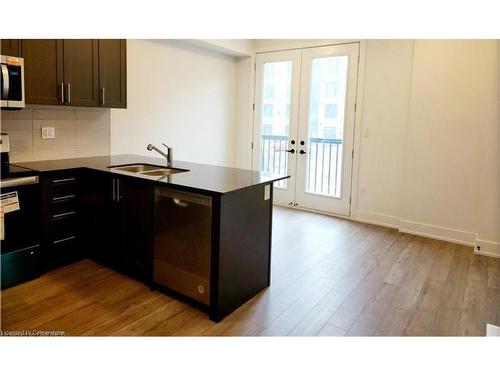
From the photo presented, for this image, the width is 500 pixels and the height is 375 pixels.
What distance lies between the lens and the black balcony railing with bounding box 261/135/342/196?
5266 millimetres

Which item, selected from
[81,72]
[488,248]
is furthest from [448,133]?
[81,72]

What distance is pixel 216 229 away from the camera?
7.70 feet

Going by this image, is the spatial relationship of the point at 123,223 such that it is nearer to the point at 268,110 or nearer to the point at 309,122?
the point at 309,122

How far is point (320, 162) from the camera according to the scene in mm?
5402

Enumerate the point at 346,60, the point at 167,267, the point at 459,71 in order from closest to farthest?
the point at 167,267 < the point at 459,71 < the point at 346,60

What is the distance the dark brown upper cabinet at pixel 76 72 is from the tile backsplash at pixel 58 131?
0.38 meters

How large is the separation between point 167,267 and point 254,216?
741 millimetres

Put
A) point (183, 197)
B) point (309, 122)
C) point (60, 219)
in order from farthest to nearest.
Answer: point (309, 122) < point (60, 219) < point (183, 197)

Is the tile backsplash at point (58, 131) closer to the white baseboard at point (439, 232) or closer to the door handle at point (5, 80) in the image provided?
the door handle at point (5, 80)

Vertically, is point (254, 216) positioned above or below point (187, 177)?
below

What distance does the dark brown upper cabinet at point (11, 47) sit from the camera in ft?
9.14

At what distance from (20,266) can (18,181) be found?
67 centimetres
